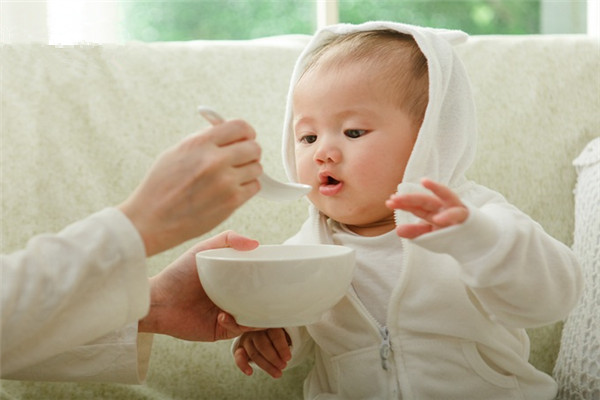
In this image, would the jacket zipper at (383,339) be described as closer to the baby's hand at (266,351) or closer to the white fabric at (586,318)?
the baby's hand at (266,351)

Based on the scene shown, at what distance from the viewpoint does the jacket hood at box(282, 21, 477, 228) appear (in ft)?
3.77

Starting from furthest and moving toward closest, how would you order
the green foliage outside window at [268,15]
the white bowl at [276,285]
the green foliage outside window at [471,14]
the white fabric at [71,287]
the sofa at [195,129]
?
the green foliage outside window at [471,14] < the green foliage outside window at [268,15] < the sofa at [195,129] < the white bowl at [276,285] < the white fabric at [71,287]

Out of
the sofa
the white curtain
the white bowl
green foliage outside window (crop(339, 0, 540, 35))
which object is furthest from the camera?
green foliage outside window (crop(339, 0, 540, 35))

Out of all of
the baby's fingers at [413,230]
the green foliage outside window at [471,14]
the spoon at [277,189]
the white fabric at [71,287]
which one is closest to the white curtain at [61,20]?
the spoon at [277,189]

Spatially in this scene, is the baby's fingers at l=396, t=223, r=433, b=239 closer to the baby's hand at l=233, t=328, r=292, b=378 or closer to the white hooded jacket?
the white hooded jacket

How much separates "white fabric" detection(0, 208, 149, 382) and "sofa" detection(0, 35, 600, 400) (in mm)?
506

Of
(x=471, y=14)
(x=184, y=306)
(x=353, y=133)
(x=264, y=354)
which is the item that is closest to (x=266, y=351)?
(x=264, y=354)

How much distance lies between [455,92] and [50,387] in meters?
0.88

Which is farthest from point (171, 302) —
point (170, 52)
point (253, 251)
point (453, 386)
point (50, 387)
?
point (170, 52)

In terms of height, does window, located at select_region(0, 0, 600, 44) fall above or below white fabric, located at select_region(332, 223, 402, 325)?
above

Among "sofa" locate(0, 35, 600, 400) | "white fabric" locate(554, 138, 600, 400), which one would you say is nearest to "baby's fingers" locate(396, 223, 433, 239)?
"white fabric" locate(554, 138, 600, 400)

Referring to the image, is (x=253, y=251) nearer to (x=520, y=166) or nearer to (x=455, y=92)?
(x=455, y=92)

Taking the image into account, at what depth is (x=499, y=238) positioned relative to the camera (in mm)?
903

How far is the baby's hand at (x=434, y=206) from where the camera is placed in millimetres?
848
